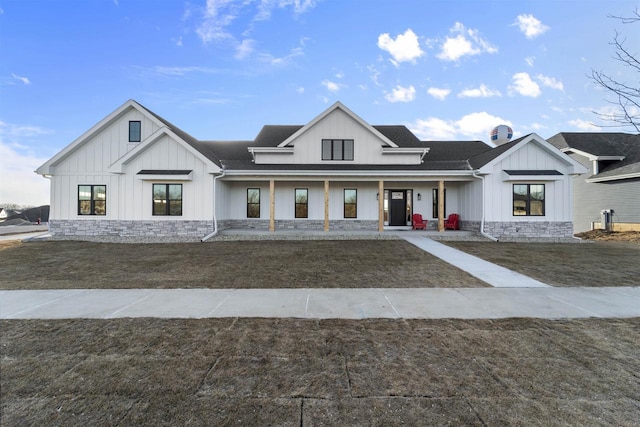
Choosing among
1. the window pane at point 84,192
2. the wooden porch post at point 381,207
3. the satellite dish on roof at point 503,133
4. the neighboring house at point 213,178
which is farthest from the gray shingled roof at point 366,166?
the window pane at point 84,192

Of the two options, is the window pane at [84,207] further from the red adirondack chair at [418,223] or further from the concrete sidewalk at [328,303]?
the red adirondack chair at [418,223]

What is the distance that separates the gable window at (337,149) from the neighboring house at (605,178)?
16.6m

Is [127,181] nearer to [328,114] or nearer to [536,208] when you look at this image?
[328,114]

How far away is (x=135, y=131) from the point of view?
1597 centimetres

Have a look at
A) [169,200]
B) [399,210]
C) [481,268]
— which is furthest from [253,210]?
[481,268]

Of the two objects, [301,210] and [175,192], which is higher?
[175,192]

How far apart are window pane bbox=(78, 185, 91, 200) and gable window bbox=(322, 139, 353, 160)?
12.7 meters

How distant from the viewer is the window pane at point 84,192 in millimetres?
15203

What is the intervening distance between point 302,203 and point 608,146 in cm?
2216

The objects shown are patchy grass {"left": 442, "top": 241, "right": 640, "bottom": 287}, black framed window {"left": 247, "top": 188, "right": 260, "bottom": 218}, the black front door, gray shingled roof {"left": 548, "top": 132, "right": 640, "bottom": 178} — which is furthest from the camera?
gray shingled roof {"left": 548, "top": 132, "right": 640, "bottom": 178}

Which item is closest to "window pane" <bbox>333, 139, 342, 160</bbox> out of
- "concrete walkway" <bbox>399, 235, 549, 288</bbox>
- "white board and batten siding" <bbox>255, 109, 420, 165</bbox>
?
"white board and batten siding" <bbox>255, 109, 420, 165</bbox>

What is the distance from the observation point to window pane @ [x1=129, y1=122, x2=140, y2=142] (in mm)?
15915

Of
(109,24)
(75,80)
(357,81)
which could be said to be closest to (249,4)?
(109,24)

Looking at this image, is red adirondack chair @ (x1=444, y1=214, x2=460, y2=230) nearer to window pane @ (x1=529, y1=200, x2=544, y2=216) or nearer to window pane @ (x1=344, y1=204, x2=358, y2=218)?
window pane @ (x1=529, y1=200, x2=544, y2=216)
